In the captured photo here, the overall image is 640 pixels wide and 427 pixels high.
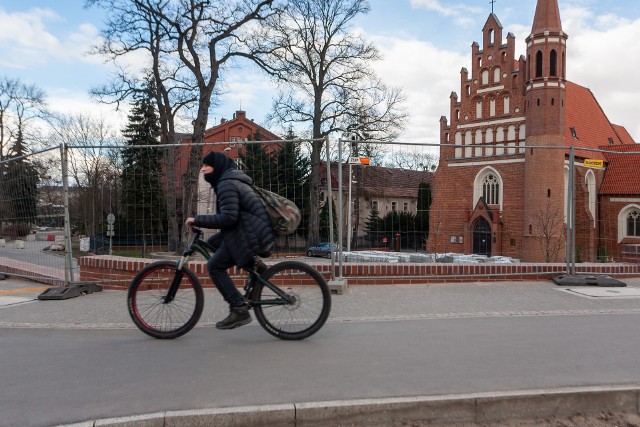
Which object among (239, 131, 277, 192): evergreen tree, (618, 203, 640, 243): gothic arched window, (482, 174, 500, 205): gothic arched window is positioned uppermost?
(239, 131, 277, 192): evergreen tree

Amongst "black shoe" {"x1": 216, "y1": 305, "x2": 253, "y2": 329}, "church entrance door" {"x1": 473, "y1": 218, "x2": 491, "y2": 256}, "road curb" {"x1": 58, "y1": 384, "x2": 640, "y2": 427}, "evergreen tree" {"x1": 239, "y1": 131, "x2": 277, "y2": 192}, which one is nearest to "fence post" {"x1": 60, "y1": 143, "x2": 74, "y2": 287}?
"evergreen tree" {"x1": 239, "y1": 131, "x2": 277, "y2": 192}

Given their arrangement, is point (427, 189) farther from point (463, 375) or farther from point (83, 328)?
point (83, 328)

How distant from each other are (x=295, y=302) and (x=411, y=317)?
1.83m

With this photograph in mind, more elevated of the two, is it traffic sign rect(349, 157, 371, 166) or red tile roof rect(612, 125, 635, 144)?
red tile roof rect(612, 125, 635, 144)

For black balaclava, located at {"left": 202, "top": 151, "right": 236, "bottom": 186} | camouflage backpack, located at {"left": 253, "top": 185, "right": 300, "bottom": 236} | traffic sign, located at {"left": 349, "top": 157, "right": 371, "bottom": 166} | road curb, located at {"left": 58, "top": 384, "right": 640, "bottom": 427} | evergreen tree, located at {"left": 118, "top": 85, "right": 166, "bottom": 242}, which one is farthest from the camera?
traffic sign, located at {"left": 349, "top": 157, "right": 371, "bottom": 166}

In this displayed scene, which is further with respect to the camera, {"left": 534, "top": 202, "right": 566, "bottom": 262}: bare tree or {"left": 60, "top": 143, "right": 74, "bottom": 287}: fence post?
{"left": 534, "top": 202, "right": 566, "bottom": 262}: bare tree

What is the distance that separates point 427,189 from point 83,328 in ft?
17.5

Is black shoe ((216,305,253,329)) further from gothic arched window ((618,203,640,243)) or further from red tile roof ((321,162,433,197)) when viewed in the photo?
gothic arched window ((618,203,640,243))

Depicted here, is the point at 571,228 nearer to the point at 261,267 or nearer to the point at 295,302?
the point at 295,302

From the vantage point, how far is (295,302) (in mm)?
4754

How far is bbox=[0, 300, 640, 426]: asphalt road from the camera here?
3.42 m

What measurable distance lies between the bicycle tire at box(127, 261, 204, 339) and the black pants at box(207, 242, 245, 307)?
24cm

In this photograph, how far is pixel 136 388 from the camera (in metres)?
3.60

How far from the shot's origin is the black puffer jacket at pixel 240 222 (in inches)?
180
